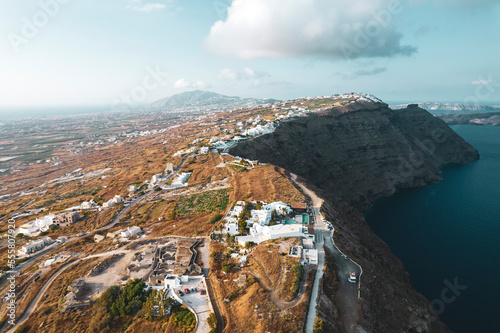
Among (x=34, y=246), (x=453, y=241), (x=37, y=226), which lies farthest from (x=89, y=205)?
(x=453, y=241)

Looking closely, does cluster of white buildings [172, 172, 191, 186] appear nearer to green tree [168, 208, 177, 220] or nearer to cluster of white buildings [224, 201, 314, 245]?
green tree [168, 208, 177, 220]

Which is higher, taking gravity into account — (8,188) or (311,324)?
(311,324)

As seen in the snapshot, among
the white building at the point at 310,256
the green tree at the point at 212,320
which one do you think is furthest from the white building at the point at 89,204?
the white building at the point at 310,256

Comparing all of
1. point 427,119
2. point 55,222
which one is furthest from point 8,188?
point 427,119

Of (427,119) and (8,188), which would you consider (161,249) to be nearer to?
(8,188)

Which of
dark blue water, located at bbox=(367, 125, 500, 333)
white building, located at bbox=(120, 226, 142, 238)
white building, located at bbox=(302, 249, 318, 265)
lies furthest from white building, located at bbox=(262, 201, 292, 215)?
dark blue water, located at bbox=(367, 125, 500, 333)

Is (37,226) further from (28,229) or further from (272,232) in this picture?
(272,232)
